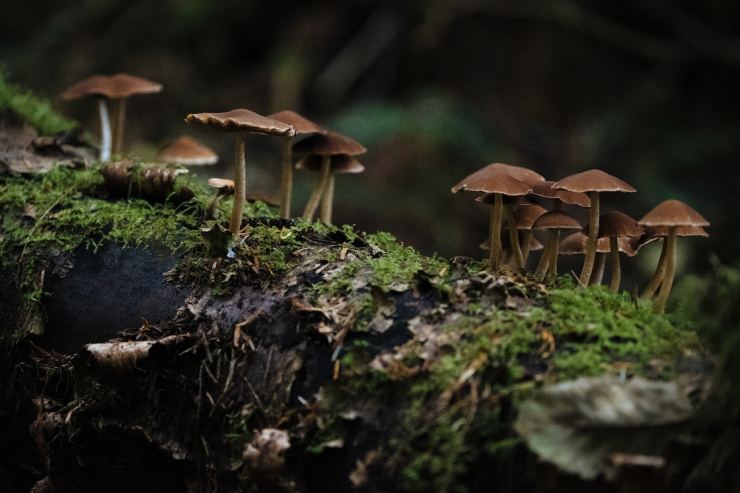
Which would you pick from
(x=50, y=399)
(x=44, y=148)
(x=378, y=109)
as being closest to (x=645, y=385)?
(x=50, y=399)

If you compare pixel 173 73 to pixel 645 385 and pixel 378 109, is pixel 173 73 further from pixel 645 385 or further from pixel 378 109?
pixel 645 385

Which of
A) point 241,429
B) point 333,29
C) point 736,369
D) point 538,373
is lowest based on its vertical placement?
point 241,429

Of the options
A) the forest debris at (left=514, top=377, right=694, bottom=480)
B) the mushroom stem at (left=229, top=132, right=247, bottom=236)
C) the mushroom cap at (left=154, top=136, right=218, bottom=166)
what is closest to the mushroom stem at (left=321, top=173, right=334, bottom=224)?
the mushroom cap at (left=154, top=136, right=218, bottom=166)

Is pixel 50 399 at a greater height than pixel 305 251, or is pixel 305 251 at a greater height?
pixel 305 251

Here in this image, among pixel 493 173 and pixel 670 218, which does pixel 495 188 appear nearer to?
pixel 493 173

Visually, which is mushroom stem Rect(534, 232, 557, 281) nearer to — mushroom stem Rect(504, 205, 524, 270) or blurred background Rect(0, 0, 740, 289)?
mushroom stem Rect(504, 205, 524, 270)

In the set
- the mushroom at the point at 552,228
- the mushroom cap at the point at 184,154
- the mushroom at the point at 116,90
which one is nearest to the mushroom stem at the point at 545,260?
the mushroom at the point at 552,228

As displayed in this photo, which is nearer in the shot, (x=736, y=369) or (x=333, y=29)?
(x=736, y=369)

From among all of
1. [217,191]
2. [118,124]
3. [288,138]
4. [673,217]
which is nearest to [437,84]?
[118,124]
